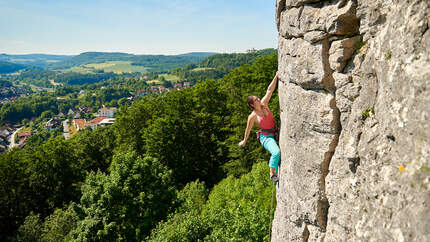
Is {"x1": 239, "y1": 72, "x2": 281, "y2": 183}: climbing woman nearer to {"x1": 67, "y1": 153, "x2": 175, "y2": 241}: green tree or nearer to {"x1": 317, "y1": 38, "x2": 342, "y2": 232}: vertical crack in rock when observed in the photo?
{"x1": 317, "y1": 38, "x2": 342, "y2": 232}: vertical crack in rock

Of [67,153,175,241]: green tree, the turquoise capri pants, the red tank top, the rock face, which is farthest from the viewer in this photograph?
[67,153,175,241]: green tree

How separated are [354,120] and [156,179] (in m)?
16.0

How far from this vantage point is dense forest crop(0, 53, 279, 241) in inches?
593

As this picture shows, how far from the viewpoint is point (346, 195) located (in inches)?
191

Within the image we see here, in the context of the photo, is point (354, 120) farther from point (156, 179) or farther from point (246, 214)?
point (156, 179)

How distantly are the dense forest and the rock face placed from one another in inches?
272

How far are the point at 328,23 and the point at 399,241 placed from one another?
3771mm

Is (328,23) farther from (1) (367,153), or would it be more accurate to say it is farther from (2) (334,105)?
(1) (367,153)

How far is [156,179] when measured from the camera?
61.0 feet

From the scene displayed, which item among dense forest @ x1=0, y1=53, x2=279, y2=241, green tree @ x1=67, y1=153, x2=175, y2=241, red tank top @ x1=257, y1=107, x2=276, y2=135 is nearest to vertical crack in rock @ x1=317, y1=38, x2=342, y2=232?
red tank top @ x1=257, y1=107, x2=276, y2=135

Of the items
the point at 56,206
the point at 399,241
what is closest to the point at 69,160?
the point at 56,206

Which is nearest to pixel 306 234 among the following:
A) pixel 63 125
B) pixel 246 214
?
pixel 246 214

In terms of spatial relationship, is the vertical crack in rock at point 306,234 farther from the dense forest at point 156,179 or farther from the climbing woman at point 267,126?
the dense forest at point 156,179

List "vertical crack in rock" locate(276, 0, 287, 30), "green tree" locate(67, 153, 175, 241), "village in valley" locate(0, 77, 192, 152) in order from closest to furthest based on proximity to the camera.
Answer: "vertical crack in rock" locate(276, 0, 287, 30)
"green tree" locate(67, 153, 175, 241)
"village in valley" locate(0, 77, 192, 152)
